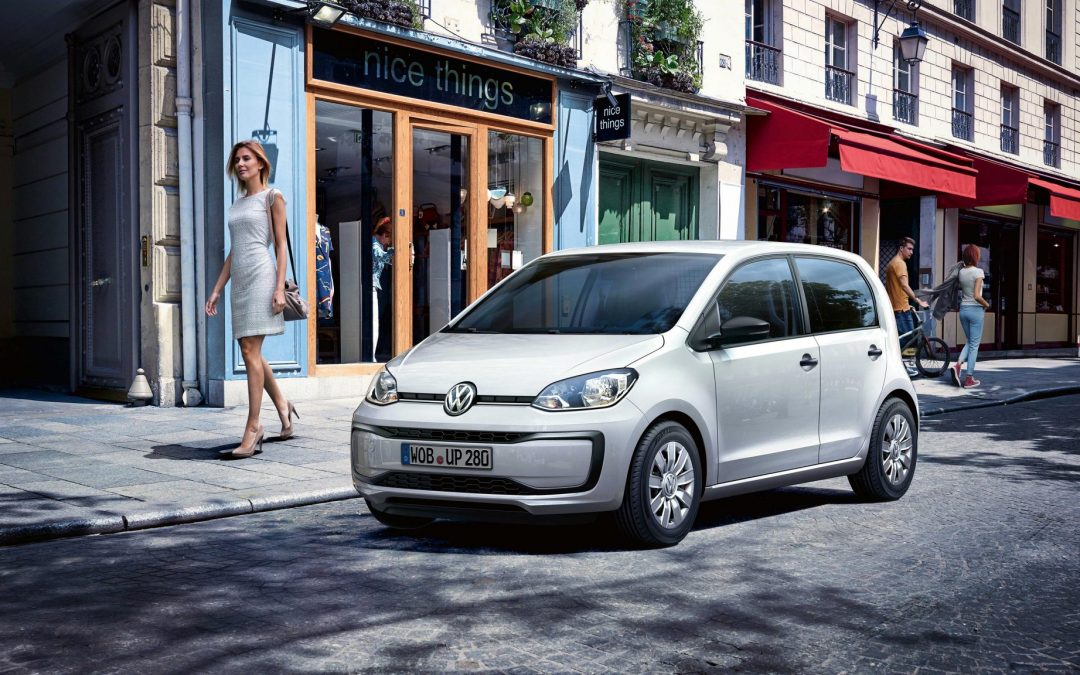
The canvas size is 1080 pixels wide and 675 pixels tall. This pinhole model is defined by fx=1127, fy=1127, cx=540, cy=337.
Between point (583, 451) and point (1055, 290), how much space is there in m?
28.1

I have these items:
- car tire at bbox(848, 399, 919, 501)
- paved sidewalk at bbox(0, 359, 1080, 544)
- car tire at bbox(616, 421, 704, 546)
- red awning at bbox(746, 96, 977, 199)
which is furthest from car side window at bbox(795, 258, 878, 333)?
red awning at bbox(746, 96, 977, 199)

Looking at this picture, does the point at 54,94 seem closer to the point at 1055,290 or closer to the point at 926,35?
the point at 926,35

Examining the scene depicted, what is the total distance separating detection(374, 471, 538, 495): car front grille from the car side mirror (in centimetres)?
134

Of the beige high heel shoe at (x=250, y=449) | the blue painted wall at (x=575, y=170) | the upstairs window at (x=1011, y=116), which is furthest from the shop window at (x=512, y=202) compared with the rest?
the upstairs window at (x=1011, y=116)

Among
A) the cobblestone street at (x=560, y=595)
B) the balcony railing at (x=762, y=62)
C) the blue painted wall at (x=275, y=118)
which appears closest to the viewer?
the cobblestone street at (x=560, y=595)

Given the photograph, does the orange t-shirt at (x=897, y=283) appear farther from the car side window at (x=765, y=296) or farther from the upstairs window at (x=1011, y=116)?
the upstairs window at (x=1011, y=116)

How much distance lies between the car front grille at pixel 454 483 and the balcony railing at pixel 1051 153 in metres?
28.1

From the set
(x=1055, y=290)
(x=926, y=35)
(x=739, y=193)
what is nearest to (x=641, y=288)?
(x=739, y=193)

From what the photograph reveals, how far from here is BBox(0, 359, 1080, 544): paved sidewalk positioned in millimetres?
6184

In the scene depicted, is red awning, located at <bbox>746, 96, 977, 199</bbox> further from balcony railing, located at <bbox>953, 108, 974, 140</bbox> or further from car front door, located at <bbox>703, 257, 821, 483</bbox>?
car front door, located at <bbox>703, 257, 821, 483</bbox>

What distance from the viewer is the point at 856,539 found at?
5859 mm

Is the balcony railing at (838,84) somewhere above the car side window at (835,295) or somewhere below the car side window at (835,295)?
above

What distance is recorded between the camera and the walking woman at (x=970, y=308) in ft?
51.5

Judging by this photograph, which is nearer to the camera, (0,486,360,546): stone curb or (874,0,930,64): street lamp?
(0,486,360,546): stone curb
